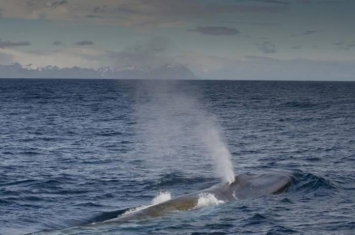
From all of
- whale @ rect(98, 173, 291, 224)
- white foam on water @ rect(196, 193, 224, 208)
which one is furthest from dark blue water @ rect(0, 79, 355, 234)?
whale @ rect(98, 173, 291, 224)

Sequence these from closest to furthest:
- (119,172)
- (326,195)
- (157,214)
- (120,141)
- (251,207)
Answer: (157,214) → (251,207) → (326,195) → (119,172) → (120,141)

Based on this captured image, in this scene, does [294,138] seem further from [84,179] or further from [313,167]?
[84,179]

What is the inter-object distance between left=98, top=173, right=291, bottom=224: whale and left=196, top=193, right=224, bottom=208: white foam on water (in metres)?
0.17

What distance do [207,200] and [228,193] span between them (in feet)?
7.78

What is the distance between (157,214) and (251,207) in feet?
22.4

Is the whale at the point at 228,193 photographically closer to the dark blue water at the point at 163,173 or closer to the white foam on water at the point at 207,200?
the white foam on water at the point at 207,200

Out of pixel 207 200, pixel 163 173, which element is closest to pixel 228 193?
pixel 207 200

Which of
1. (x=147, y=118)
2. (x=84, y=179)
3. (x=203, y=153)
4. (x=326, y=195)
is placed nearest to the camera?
(x=326, y=195)

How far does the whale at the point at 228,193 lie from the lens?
110 ft

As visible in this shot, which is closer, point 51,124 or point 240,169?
point 240,169

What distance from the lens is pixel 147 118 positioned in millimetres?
120062

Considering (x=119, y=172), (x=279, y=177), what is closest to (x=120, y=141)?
(x=119, y=172)

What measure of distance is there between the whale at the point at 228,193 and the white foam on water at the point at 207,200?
0.17 metres

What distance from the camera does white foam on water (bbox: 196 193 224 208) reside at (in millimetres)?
36006
